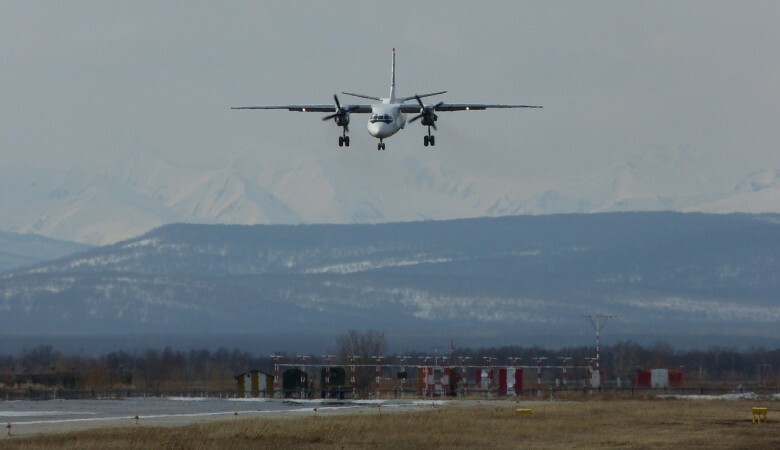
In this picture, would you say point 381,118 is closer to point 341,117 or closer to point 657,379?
point 341,117

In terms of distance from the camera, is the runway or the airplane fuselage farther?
the airplane fuselage

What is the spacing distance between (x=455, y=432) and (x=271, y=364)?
90.4 metres

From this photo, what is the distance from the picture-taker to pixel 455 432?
60.5m

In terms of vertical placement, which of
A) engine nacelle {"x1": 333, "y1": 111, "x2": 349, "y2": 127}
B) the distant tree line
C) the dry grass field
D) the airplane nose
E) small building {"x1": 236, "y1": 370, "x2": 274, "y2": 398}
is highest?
engine nacelle {"x1": 333, "y1": 111, "x2": 349, "y2": 127}

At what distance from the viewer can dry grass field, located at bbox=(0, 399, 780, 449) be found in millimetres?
54312

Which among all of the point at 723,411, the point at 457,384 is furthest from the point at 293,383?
the point at 723,411

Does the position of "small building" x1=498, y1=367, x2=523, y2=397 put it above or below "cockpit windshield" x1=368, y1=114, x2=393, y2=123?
below

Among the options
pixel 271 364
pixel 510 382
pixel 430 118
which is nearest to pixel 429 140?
pixel 430 118

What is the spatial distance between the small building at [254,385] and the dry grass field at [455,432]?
20.4m

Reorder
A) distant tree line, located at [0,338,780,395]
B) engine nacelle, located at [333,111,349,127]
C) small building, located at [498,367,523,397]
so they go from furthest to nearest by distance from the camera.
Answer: distant tree line, located at [0,338,780,395]
small building, located at [498,367,523,397]
engine nacelle, located at [333,111,349,127]

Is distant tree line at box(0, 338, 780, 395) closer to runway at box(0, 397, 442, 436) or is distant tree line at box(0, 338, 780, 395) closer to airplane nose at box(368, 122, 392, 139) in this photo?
runway at box(0, 397, 442, 436)

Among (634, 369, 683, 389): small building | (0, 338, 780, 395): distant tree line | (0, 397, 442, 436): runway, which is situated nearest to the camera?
(0, 397, 442, 436): runway

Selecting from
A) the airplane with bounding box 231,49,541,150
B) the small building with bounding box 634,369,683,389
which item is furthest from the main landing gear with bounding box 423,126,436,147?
the small building with bounding box 634,369,683,389

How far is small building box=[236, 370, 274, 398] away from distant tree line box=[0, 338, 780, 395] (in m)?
4.87
